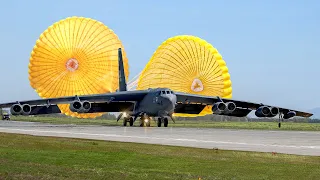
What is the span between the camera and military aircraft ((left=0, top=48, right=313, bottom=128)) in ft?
188

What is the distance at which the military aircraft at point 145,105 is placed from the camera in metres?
57.2

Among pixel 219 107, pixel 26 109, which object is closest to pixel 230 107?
pixel 219 107

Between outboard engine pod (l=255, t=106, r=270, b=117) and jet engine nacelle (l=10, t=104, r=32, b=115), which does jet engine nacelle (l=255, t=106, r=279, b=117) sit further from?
jet engine nacelle (l=10, t=104, r=32, b=115)

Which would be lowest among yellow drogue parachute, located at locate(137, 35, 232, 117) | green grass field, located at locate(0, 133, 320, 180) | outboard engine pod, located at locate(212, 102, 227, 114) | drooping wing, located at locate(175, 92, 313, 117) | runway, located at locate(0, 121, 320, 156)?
green grass field, located at locate(0, 133, 320, 180)

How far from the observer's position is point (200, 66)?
200 ft

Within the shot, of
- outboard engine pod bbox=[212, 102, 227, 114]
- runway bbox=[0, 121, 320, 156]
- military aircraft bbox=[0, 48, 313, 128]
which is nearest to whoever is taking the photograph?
runway bbox=[0, 121, 320, 156]

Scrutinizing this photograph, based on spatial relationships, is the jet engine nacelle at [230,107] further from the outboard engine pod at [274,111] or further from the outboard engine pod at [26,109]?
the outboard engine pod at [26,109]

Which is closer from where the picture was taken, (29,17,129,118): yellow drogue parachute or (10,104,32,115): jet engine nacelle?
(10,104,32,115): jet engine nacelle

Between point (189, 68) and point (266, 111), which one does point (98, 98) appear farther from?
point (266, 111)

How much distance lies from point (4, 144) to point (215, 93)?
124 feet

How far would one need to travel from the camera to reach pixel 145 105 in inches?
2320

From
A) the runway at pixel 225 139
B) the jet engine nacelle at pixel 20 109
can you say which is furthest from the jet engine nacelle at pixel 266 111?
the jet engine nacelle at pixel 20 109

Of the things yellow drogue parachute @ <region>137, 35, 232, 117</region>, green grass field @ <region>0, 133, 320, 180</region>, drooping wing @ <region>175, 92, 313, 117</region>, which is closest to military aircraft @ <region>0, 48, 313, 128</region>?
drooping wing @ <region>175, 92, 313, 117</region>

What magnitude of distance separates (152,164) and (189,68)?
42.5 m
